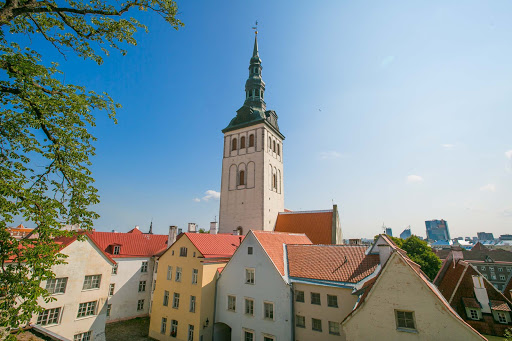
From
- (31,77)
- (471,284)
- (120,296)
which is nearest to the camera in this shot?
(31,77)

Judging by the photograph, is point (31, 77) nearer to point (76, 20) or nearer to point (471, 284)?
point (76, 20)

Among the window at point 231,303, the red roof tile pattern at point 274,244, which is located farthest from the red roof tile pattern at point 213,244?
the red roof tile pattern at point 274,244

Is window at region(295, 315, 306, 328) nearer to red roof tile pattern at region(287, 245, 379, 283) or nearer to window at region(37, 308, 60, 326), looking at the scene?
red roof tile pattern at region(287, 245, 379, 283)

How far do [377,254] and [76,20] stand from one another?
20.6 m

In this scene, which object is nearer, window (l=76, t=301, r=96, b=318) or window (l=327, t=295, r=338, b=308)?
window (l=327, t=295, r=338, b=308)

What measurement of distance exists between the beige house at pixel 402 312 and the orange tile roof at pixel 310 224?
18.0 metres

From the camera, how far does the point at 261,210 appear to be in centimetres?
3200

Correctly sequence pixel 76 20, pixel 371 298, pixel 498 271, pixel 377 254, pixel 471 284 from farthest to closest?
pixel 498 271, pixel 471 284, pixel 377 254, pixel 371 298, pixel 76 20

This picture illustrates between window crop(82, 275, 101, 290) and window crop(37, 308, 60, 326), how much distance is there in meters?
2.18

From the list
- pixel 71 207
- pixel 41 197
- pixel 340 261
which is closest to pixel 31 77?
pixel 41 197

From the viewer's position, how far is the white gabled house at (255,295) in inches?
681

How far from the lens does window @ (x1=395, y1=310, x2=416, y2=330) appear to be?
11.4m

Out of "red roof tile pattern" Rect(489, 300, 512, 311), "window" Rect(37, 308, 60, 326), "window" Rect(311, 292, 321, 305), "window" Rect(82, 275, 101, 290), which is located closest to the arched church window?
"window" Rect(82, 275, 101, 290)

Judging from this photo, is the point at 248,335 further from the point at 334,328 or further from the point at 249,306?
the point at 334,328
